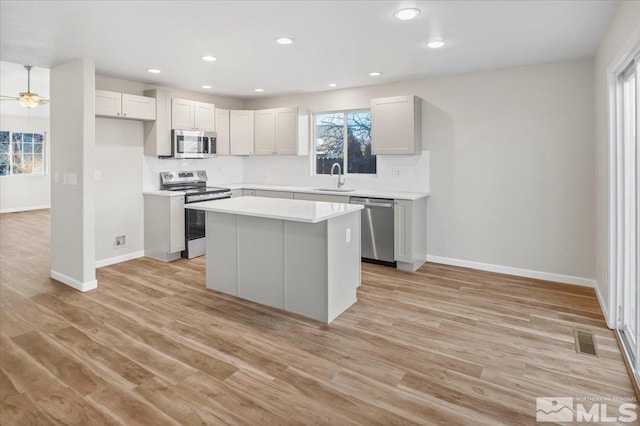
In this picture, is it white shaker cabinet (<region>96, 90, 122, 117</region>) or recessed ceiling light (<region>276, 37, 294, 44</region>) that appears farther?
white shaker cabinet (<region>96, 90, 122, 117</region>)

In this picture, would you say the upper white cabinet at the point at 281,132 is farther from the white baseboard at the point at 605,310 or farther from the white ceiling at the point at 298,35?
Answer: the white baseboard at the point at 605,310

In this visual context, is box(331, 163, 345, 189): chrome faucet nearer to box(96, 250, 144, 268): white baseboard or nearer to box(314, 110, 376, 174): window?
box(314, 110, 376, 174): window

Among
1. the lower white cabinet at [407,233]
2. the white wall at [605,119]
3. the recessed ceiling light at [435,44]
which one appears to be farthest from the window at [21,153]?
the white wall at [605,119]

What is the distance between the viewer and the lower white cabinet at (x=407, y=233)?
4.65 metres

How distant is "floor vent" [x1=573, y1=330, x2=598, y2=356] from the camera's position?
2729 mm

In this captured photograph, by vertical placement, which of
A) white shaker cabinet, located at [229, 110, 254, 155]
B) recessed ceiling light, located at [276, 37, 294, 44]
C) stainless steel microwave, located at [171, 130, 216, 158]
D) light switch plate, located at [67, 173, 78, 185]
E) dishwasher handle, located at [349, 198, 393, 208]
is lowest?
dishwasher handle, located at [349, 198, 393, 208]

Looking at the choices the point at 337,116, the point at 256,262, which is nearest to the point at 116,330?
the point at 256,262

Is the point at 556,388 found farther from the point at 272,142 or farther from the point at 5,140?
the point at 5,140

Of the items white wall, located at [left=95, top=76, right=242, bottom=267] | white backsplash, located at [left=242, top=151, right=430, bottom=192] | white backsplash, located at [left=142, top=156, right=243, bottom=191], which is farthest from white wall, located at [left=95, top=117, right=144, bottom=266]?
white backsplash, located at [left=242, top=151, right=430, bottom=192]

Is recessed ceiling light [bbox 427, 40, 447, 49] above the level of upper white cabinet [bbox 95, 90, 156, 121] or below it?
above

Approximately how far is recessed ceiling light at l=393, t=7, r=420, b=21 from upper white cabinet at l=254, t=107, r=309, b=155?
3206 millimetres

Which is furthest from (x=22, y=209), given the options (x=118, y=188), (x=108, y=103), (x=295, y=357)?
(x=295, y=357)

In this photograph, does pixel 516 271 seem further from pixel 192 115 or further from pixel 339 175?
pixel 192 115

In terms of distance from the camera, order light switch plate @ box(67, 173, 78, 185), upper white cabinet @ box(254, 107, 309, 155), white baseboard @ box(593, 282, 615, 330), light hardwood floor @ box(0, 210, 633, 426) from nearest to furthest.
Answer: light hardwood floor @ box(0, 210, 633, 426)
white baseboard @ box(593, 282, 615, 330)
light switch plate @ box(67, 173, 78, 185)
upper white cabinet @ box(254, 107, 309, 155)
